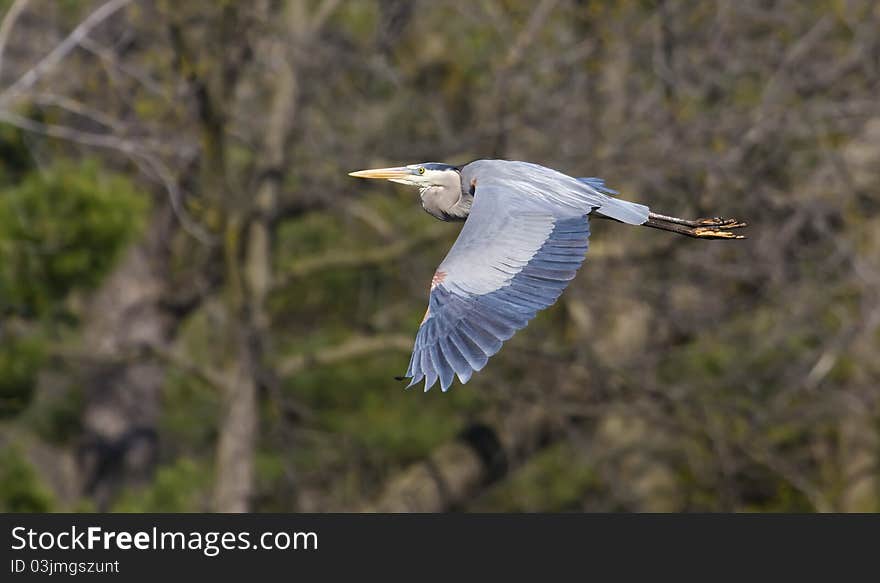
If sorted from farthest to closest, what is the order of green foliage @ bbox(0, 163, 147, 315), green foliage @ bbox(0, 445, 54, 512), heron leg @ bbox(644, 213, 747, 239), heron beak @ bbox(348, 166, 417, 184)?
green foliage @ bbox(0, 445, 54, 512), green foliage @ bbox(0, 163, 147, 315), heron beak @ bbox(348, 166, 417, 184), heron leg @ bbox(644, 213, 747, 239)

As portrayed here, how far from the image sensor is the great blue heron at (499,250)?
4.53 m

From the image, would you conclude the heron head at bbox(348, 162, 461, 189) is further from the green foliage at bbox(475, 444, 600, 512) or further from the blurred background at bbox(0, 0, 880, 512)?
the green foliage at bbox(475, 444, 600, 512)

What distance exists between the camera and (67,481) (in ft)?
45.1

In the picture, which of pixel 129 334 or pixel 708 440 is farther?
pixel 129 334

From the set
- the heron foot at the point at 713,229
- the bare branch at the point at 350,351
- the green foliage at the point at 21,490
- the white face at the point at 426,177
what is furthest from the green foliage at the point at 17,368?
the heron foot at the point at 713,229

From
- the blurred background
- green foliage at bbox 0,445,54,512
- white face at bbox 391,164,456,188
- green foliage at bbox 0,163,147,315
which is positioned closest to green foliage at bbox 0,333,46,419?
the blurred background

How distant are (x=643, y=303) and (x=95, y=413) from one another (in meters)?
4.88

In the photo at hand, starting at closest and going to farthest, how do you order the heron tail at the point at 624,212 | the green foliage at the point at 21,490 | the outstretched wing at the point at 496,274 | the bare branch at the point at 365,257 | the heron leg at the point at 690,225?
the outstretched wing at the point at 496,274, the heron tail at the point at 624,212, the heron leg at the point at 690,225, the green foliage at the point at 21,490, the bare branch at the point at 365,257

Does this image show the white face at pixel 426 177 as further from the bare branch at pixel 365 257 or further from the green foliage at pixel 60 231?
the bare branch at pixel 365 257

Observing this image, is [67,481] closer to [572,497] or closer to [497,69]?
[572,497]

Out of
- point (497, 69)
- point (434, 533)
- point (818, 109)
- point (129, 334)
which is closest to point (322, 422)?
point (129, 334)

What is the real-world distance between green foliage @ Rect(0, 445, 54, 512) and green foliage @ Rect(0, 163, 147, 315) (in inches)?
51.4

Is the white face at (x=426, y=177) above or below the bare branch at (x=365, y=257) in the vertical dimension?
below

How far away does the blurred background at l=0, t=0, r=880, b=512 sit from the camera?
10.0 metres
